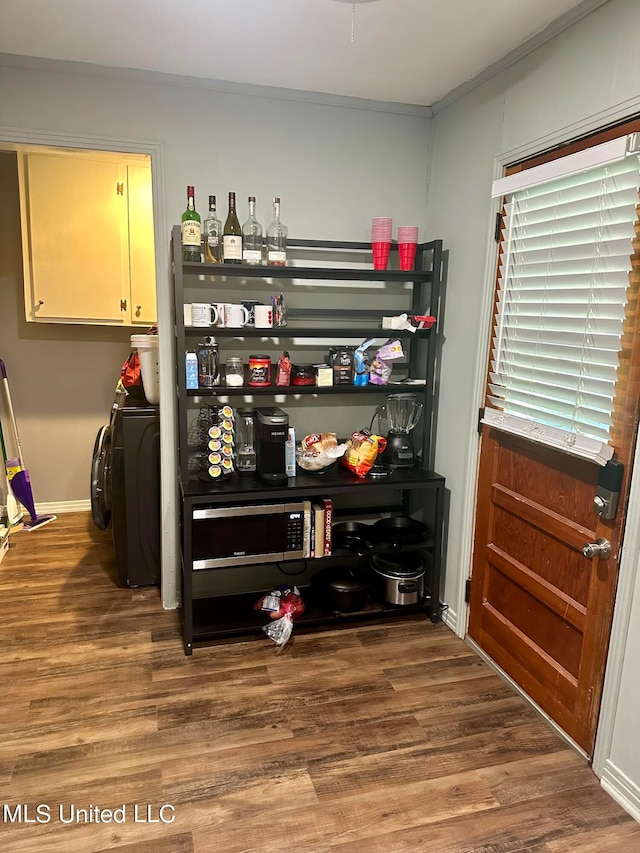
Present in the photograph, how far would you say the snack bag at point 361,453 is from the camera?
285 centimetres

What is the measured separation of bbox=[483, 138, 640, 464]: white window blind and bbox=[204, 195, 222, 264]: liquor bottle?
1.24m

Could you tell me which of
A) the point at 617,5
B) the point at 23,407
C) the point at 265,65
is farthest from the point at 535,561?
the point at 23,407

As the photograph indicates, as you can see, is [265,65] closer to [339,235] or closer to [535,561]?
[339,235]

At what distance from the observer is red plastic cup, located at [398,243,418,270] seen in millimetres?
2883

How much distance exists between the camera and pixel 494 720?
2.28 metres

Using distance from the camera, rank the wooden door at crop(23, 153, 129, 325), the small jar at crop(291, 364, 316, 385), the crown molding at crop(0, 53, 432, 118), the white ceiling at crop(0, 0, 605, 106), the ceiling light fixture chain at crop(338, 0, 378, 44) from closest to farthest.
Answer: the ceiling light fixture chain at crop(338, 0, 378, 44), the white ceiling at crop(0, 0, 605, 106), the crown molding at crop(0, 53, 432, 118), the small jar at crop(291, 364, 316, 385), the wooden door at crop(23, 153, 129, 325)

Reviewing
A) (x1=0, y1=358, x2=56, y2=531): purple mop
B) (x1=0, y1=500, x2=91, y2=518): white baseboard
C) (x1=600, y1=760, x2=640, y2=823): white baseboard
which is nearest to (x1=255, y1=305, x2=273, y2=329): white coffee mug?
(x1=600, y1=760, x2=640, y2=823): white baseboard

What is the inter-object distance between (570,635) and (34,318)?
3.53 meters

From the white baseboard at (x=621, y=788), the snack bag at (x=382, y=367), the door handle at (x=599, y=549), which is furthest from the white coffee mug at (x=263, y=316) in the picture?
the white baseboard at (x=621, y=788)

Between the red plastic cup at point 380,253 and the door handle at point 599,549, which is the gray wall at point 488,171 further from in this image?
the red plastic cup at point 380,253

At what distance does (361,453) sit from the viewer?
2.86 metres

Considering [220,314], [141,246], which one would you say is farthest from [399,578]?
[141,246]

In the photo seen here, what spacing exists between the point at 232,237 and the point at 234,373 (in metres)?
0.60

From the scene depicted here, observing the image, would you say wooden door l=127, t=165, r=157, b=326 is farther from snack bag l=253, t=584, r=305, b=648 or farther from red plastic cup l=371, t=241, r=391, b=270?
snack bag l=253, t=584, r=305, b=648
